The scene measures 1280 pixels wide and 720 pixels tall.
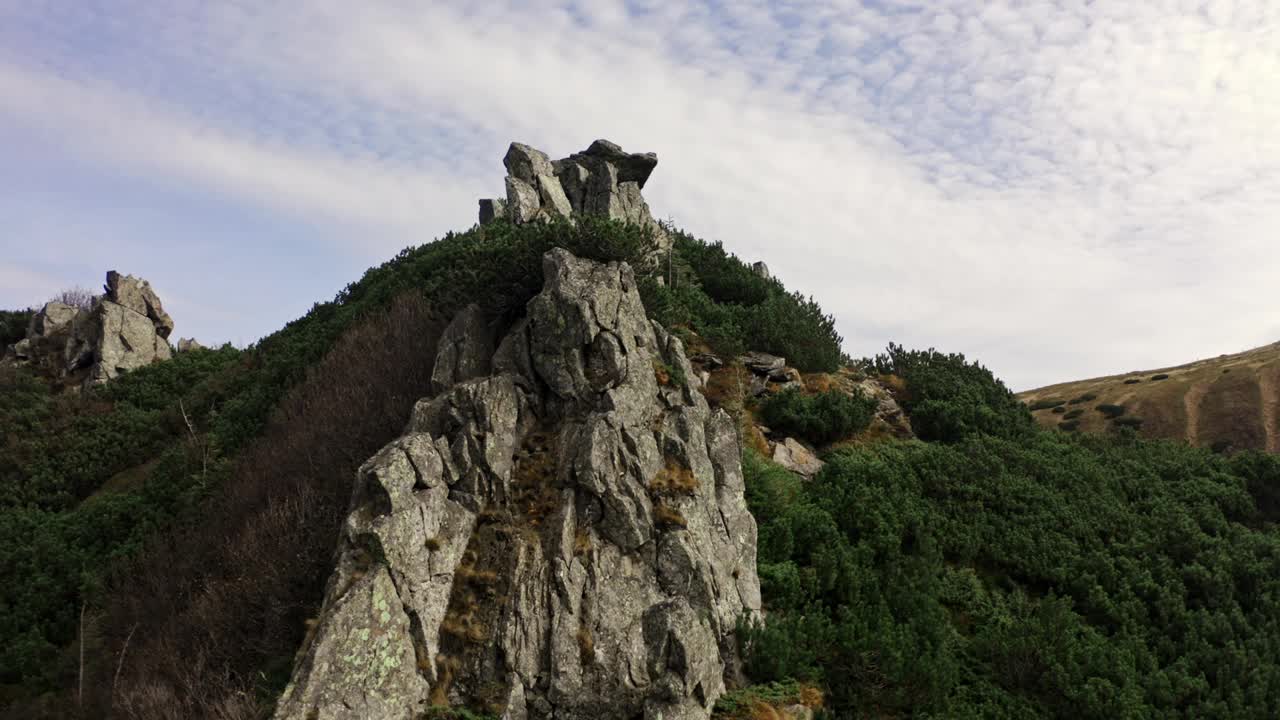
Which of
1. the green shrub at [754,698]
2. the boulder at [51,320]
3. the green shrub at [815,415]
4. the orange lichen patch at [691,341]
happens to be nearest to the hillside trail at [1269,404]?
the green shrub at [815,415]

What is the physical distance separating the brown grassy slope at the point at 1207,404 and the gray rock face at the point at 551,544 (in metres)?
53.2

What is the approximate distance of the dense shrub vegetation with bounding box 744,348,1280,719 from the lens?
15.6 m

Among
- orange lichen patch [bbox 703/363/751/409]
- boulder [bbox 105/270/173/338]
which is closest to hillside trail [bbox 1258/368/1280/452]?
orange lichen patch [bbox 703/363/751/409]

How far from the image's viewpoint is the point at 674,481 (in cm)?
1612

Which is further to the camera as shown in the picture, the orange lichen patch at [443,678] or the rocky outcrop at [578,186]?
the rocky outcrop at [578,186]

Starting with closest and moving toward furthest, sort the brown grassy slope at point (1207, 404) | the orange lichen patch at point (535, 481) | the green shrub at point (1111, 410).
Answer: the orange lichen patch at point (535, 481) → the brown grassy slope at point (1207, 404) → the green shrub at point (1111, 410)

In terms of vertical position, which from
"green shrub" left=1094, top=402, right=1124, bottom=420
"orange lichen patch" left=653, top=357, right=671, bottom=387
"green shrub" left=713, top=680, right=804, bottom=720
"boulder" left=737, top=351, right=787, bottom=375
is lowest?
Result: "green shrub" left=713, top=680, right=804, bottom=720

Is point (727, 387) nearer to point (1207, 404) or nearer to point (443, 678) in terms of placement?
point (443, 678)

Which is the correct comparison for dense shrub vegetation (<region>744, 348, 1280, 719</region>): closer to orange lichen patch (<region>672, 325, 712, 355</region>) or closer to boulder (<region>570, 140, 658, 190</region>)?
orange lichen patch (<region>672, 325, 712, 355</region>)

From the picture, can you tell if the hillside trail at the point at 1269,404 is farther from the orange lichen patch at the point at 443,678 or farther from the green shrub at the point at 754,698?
the orange lichen patch at the point at 443,678

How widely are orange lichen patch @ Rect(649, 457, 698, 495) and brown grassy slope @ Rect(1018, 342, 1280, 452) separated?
5293 centimetres

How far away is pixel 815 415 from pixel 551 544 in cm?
1378

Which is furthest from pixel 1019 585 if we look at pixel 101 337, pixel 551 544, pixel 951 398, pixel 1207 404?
pixel 101 337

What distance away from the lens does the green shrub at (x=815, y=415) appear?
2527cm
